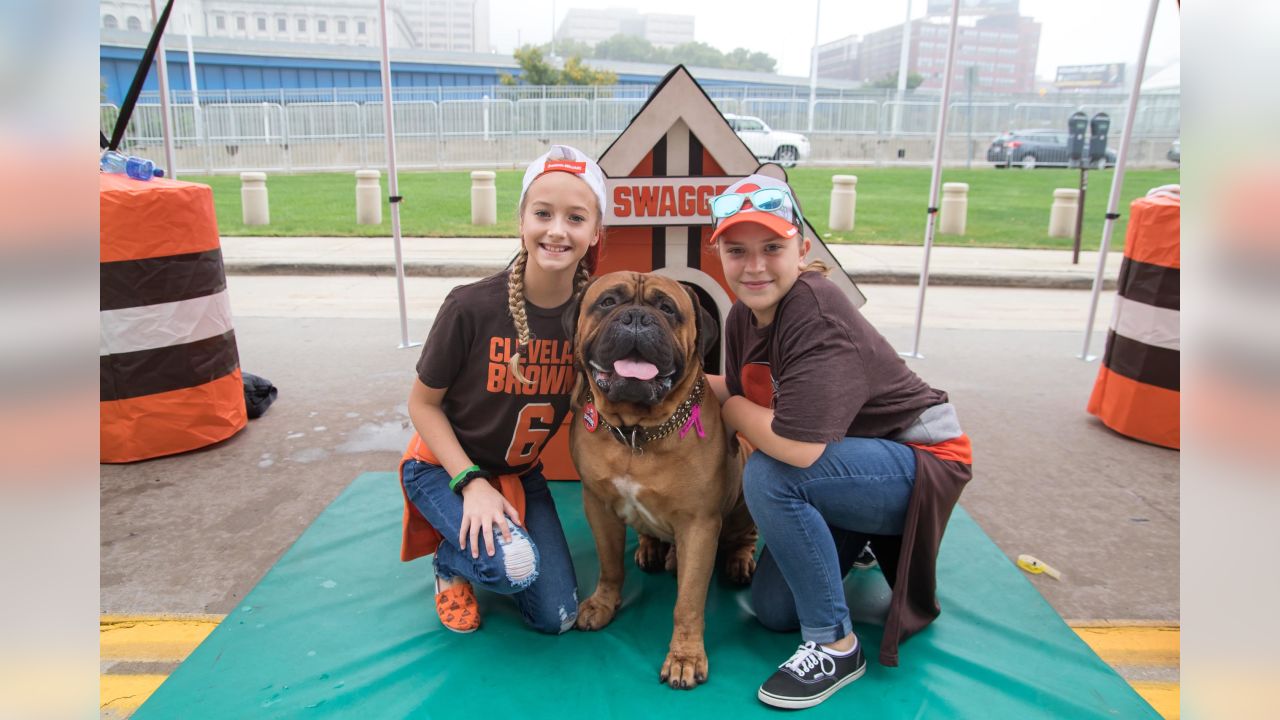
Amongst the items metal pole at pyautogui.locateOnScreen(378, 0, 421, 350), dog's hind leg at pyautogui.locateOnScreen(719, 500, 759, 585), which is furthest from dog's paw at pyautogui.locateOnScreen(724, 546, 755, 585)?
metal pole at pyautogui.locateOnScreen(378, 0, 421, 350)

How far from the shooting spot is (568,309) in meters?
2.72

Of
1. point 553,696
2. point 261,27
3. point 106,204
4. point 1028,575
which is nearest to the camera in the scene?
point 553,696

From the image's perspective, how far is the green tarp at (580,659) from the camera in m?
2.39

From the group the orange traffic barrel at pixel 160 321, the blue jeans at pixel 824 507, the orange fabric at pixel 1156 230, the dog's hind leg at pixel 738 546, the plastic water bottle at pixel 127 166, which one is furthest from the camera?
the orange fabric at pixel 1156 230

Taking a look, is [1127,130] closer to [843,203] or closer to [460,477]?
[460,477]

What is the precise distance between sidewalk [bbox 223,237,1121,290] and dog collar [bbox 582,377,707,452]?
27.3 ft

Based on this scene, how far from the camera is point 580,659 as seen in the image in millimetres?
2627

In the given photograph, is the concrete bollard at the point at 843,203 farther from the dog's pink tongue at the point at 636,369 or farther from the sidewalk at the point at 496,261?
the dog's pink tongue at the point at 636,369

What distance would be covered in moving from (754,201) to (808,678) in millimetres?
1477

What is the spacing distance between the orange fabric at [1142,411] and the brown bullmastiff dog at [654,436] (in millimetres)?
3392

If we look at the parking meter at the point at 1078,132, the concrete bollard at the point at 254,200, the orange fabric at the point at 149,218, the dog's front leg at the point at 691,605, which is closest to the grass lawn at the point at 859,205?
the concrete bollard at the point at 254,200
